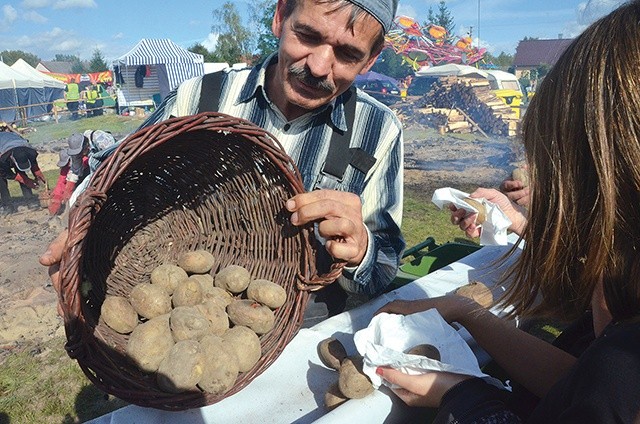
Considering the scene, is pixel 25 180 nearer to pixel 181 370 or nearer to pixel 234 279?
pixel 234 279

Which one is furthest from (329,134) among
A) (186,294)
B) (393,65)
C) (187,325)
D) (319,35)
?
(393,65)

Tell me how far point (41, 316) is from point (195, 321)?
11.3 feet

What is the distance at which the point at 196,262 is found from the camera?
1.85m

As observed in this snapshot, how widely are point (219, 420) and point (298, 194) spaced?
73 centimetres

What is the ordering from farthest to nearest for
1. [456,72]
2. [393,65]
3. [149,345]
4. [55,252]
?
1. [393,65]
2. [456,72]
3. [149,345]
4. [55,252]

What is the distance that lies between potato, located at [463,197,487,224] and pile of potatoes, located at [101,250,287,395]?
3.52ft

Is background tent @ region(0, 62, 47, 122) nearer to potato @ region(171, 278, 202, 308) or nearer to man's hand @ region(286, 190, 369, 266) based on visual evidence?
potato @ region(171, 278, 202, 308)

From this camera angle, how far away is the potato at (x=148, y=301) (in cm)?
166

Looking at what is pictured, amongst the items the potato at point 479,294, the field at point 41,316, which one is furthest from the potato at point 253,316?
the field at point 41,316

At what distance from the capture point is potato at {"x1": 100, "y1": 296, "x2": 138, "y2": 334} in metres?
1.53

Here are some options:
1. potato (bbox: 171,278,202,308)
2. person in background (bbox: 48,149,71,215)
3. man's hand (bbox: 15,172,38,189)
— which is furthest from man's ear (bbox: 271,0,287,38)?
man's hand (bbox: 15,172,38,189)

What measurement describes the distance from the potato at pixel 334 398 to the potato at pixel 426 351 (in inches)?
10.0

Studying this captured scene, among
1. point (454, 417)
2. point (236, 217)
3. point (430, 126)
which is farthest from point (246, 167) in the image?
point (430, 126)

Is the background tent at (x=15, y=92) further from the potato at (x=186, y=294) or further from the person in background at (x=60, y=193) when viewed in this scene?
the potato at (x=186, y=294)
